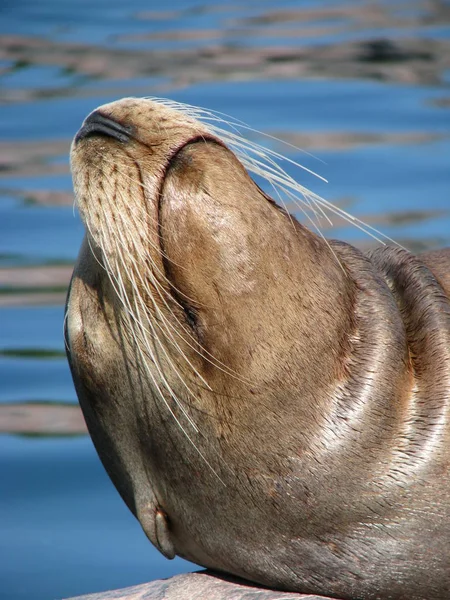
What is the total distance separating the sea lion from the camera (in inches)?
160

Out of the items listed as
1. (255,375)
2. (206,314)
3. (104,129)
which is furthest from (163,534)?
(104,129)

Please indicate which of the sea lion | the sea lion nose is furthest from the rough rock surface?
the sea lion nose

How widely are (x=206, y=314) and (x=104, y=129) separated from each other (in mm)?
646

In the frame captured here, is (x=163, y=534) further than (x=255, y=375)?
Yes

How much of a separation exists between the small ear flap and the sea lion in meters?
0.19

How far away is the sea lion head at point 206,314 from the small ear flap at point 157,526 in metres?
0.17

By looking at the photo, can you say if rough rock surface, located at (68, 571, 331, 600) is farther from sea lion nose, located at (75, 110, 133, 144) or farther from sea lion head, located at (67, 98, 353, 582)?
sea lion nose, located at (75, 110, 133, 144)

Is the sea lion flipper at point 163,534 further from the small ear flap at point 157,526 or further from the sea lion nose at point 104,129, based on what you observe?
the sea lion nose at point 104,129

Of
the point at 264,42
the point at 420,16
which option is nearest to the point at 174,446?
the point at 264,42

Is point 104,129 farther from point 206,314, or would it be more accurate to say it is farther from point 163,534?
point 163,534

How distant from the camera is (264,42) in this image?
14555 mm

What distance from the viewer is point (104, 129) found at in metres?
Answer: 4.15

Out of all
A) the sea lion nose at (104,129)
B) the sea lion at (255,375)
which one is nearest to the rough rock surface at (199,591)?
the sea lion at (255,375)

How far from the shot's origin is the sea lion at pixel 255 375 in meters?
4.05
